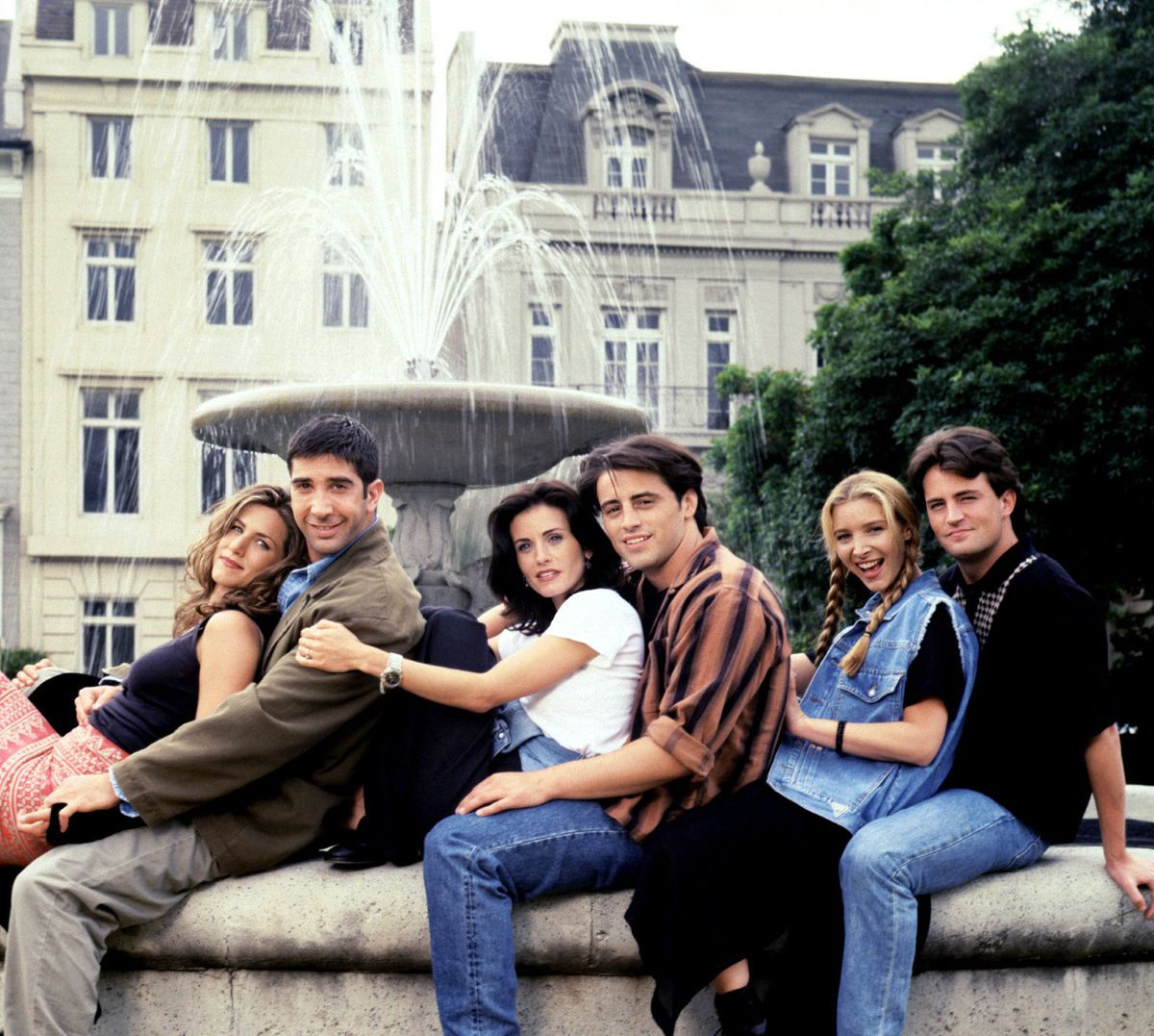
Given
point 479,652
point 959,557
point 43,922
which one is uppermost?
point 959,557

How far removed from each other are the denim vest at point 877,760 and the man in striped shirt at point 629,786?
0.37 feet

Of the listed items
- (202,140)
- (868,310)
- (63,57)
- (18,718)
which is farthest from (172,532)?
(18,718)

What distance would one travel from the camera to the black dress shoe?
3.38 metres

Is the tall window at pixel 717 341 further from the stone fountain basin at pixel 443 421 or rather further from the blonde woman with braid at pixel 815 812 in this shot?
the blonde woman with braid at pixel 815 812

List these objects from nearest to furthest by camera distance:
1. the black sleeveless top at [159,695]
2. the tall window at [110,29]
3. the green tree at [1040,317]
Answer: the black sleeveless top at [159,695]
the green tree at [1040,317]
the tall window at [110,29]

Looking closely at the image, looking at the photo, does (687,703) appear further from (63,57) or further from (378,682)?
(63,57)

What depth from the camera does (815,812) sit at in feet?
11.0

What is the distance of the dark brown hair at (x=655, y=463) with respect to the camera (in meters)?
3.46

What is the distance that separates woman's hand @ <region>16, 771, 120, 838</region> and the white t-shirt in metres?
1.01

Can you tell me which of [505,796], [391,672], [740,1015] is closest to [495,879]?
[505,796]

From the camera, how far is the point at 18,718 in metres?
3.58

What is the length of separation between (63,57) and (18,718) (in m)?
30.8

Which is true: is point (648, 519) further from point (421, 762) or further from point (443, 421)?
point (443, 421)

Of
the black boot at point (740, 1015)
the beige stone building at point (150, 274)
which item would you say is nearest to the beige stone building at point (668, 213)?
the beige stone building at point (150, 274)
